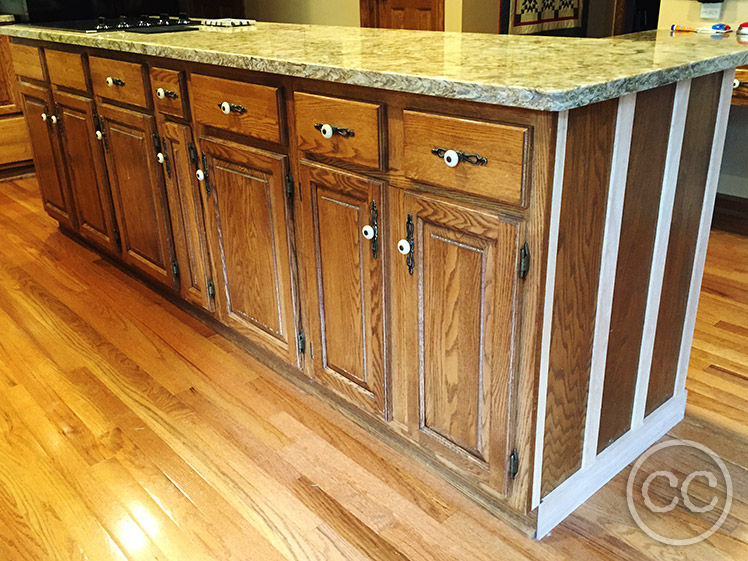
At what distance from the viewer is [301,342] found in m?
1.89

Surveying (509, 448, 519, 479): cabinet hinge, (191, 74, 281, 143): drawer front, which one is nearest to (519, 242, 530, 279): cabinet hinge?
(509, 448, 519, 479): cabinet hinge

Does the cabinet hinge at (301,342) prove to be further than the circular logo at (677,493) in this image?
Yes

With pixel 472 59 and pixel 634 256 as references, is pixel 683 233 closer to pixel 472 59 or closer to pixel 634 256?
pixel 634 256

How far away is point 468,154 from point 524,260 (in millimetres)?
215

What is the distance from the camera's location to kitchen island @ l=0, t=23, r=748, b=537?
1.21m

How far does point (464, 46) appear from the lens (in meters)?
1.77

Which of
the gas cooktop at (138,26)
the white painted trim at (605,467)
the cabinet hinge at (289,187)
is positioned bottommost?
the white painted trim at (605,467)

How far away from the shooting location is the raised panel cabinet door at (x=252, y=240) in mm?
1798

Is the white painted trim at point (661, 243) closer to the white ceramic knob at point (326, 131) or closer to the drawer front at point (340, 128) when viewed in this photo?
the drawer front at point (340, 128)

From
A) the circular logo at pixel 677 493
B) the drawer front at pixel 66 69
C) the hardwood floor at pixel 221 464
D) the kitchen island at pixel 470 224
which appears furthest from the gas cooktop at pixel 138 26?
the circular logo at pixel 677 493

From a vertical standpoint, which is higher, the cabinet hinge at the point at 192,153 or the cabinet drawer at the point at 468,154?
the cabinet drawer at the point at 468,154

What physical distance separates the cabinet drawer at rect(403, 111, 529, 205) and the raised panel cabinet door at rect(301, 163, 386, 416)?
0.52 ft

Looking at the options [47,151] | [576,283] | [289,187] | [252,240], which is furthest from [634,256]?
[47,151]

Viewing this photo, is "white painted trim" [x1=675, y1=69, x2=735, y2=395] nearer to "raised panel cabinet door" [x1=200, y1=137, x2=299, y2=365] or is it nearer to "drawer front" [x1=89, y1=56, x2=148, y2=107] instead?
"raised panel cabinet door" [x1=200, y1=137, x2=299, y2=365]
